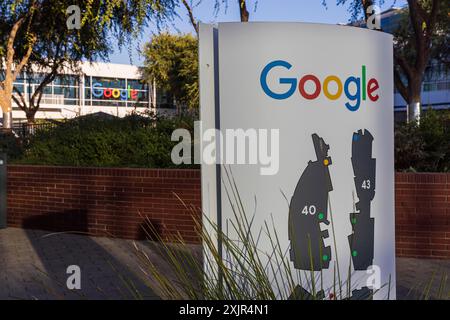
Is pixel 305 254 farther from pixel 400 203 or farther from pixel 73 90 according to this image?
pixel 73 90

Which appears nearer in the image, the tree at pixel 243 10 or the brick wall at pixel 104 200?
the brick wall at pixel 104 200

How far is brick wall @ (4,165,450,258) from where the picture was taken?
8000mm

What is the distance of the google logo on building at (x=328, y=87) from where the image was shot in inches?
150

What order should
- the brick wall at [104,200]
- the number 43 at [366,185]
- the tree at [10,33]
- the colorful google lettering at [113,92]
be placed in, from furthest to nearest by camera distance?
the colorful google lettering at [113,92], the tree at [10,33], the brick wall at [104,200], the number 43 at [366,185]

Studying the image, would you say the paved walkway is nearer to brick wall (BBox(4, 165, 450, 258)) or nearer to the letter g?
brick wall (BBox(4, 165, 450, 258))

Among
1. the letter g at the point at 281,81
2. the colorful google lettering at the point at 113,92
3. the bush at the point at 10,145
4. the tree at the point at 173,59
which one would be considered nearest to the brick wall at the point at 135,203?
the bush at the point at 10,145

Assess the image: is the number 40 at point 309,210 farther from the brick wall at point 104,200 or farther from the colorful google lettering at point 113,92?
the colorful google lettering at point 113,92

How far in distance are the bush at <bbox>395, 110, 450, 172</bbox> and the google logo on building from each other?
5.02m

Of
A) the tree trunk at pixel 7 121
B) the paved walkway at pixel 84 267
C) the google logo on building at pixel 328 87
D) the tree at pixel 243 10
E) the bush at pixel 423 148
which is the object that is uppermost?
the tree at pixel 243 10

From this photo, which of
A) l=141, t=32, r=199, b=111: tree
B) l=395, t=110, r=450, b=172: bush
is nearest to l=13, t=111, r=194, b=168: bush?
l=395, t=110, r=450, b=172: bush

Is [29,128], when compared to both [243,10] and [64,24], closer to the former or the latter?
[64,24]

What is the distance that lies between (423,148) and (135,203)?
15.7 ft
